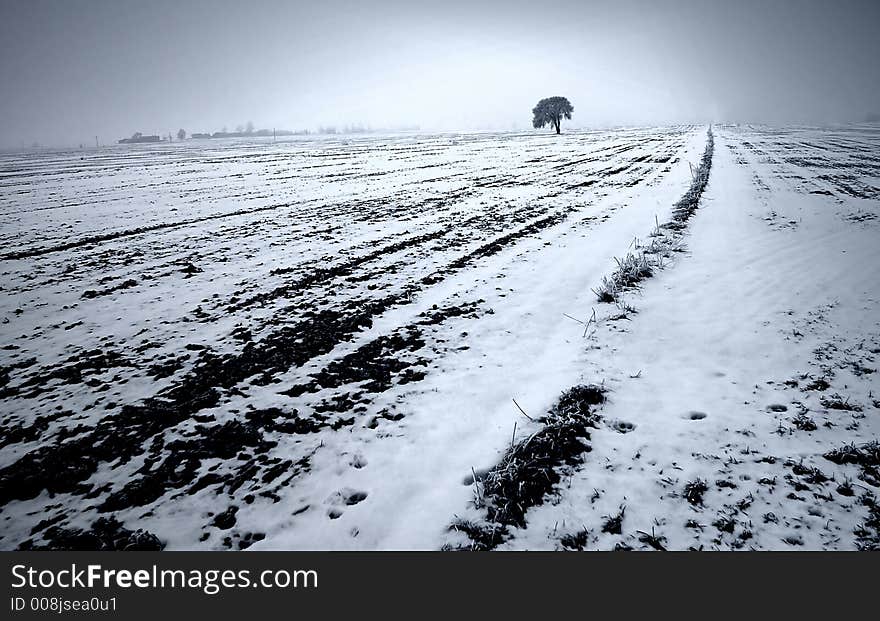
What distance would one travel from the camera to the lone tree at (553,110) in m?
68.5

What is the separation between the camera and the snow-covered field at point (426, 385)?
101 inches

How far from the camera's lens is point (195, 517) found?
2635mm

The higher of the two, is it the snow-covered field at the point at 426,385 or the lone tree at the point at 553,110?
the lone tree at the point at 553,110

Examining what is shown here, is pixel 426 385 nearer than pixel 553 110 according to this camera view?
Yes

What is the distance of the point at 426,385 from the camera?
3.94 metres

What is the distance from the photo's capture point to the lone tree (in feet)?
225

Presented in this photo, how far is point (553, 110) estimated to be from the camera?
227 ft

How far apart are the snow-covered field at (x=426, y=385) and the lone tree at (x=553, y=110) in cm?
6845

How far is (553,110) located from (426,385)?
76422 millimetres

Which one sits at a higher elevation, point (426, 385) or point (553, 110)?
point (553, 110)

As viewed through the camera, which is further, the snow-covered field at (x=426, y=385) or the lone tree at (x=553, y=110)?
the lone tree at (x=553, y=110)
